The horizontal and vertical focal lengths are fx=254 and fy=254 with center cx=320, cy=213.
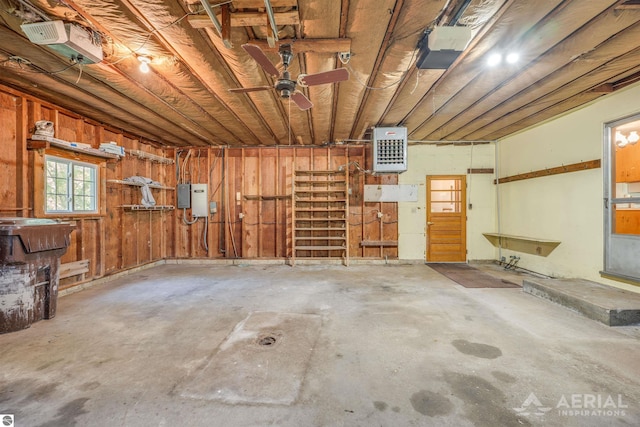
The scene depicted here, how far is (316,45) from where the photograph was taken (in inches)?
90.0

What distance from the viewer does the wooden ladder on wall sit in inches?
227

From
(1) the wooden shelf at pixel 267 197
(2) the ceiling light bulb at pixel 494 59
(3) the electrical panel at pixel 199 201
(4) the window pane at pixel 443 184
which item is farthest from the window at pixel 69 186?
(4) the window pane at pixel 443 184

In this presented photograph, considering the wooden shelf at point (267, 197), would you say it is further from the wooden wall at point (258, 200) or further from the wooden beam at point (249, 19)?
the wooden beam at point (249, 19)

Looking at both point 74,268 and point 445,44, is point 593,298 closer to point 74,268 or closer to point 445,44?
point 445,44

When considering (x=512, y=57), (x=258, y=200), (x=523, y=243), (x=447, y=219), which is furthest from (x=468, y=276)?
(x=258, y=200)

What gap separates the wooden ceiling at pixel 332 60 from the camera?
1948 millimetres

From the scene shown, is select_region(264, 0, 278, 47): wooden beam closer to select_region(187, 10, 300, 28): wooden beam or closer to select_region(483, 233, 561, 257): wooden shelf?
select_region(187, 10, 300, 28): wooden beam

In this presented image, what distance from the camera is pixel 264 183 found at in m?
6.08

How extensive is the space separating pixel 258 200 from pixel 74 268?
3365 mm

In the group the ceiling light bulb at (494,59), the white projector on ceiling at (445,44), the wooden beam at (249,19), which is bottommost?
the white projector on ceiling at (445,44)

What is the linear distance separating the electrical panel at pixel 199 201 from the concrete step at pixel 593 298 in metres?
6.28

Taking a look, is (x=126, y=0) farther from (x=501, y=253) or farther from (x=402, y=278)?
(x=501, y=253)

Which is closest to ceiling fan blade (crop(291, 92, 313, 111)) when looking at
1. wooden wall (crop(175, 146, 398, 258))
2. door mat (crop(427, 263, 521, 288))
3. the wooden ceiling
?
the wooden ceiling

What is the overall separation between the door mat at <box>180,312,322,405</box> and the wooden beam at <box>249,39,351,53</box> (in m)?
2.61
